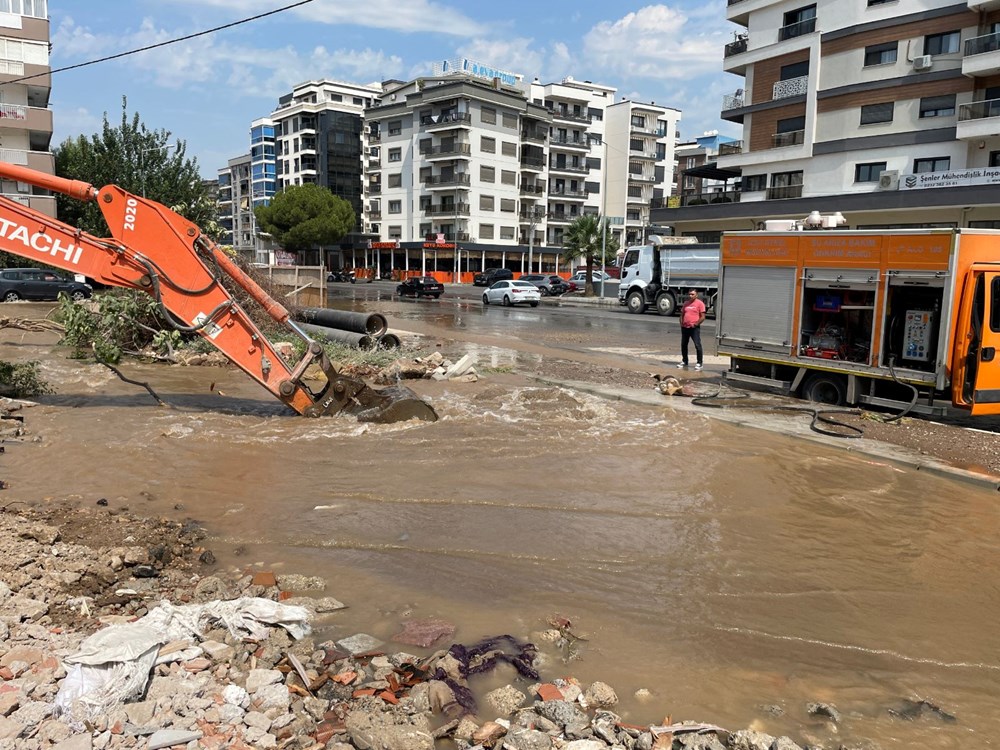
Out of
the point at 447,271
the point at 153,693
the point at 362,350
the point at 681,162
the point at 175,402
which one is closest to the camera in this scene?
the point at 153,693

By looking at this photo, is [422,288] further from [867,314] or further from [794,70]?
[867,314]

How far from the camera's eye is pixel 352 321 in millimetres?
18969

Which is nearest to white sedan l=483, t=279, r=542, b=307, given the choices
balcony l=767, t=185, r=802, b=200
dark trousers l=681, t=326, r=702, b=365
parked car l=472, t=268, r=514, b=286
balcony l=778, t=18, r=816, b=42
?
balcony l=767, t=185, r=802, b=200

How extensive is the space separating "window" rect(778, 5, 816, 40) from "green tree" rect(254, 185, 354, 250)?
4962cm

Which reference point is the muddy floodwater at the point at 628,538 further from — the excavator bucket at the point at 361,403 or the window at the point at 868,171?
the window at the point at 868,171

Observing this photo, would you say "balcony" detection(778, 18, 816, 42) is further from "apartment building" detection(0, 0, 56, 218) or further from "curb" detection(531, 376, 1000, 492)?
"apartment building" detection(0, 0, 56, 218)

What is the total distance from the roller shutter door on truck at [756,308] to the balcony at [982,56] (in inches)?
1036

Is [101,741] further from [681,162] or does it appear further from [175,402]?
[681,162]

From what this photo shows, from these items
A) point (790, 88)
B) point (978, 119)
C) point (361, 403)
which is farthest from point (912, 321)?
point (790, 88)

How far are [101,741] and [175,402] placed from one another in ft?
32.9

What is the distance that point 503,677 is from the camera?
14.8ft

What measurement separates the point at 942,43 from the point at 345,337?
3219 cm

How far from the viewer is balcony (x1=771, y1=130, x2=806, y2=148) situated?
3978 cm

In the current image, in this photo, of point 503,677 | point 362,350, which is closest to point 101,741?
point 503,677
